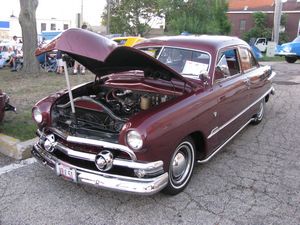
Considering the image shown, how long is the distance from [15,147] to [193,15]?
27.5m

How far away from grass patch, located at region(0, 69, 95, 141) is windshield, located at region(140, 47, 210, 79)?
222cm

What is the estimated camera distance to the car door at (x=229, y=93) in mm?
4301

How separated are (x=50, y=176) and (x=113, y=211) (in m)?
1.10

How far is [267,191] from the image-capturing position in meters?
3.85

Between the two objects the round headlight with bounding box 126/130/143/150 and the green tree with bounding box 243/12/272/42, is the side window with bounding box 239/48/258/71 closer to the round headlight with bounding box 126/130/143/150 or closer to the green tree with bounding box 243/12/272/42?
the round headlight with bounding box 126/130/143/150

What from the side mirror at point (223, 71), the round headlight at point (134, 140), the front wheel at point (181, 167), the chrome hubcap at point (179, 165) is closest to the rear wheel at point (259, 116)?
the side mirror at point (223, 71)

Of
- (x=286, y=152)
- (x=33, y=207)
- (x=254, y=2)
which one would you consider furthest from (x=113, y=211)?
(x=254, y=2)

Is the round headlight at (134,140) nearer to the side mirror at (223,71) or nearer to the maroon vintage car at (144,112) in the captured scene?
the maroon vintage car at (144,112)

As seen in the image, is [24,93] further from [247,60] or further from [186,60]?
[247,60]

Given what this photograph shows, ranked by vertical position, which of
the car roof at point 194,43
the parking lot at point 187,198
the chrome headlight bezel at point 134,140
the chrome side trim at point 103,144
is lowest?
the parking lot at point 187,198

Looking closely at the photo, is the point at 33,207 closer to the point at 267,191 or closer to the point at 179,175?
the point at 179,175

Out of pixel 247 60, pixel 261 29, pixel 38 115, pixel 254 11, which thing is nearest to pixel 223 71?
pixel 247 60

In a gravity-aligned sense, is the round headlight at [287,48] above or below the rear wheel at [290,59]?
above

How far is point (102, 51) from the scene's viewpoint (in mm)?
2980
